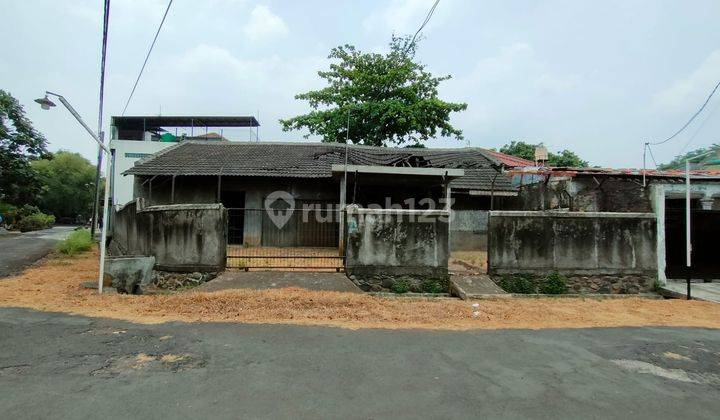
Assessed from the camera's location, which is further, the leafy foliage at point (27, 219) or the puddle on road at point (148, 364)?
the leafy foliage at point (27, 219)

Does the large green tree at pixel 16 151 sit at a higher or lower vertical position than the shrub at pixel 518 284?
higher

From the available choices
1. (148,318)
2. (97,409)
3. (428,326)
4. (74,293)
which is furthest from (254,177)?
(97,409)

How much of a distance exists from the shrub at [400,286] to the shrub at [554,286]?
9.56 feet

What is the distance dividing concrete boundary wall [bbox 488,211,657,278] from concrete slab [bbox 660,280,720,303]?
442mm

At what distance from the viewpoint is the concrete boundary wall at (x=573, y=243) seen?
9.38 m

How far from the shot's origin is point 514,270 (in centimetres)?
934

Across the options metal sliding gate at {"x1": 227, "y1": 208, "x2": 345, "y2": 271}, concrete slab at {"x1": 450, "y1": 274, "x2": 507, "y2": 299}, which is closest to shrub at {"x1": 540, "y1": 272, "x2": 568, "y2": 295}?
concrete slab at {"x1": 450, "y1": 274, "x2": 507, "y2": 299}

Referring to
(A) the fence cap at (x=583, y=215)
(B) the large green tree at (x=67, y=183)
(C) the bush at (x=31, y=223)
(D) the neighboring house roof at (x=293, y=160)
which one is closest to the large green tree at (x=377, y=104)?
(D) the neighboring house roof at (x=293, y=160)

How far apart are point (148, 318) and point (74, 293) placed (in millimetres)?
3126

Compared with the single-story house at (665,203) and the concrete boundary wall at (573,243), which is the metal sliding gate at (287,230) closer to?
the concrete boundary wall at (573,243)

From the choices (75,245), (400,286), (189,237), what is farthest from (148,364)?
(75,245)

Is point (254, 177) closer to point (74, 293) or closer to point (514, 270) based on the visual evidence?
point (74, 293)

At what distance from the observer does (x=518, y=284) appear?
9281mm

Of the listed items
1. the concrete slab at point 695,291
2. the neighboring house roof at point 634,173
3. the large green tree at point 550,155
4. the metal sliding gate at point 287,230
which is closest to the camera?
the concrete slab at point 695,291
